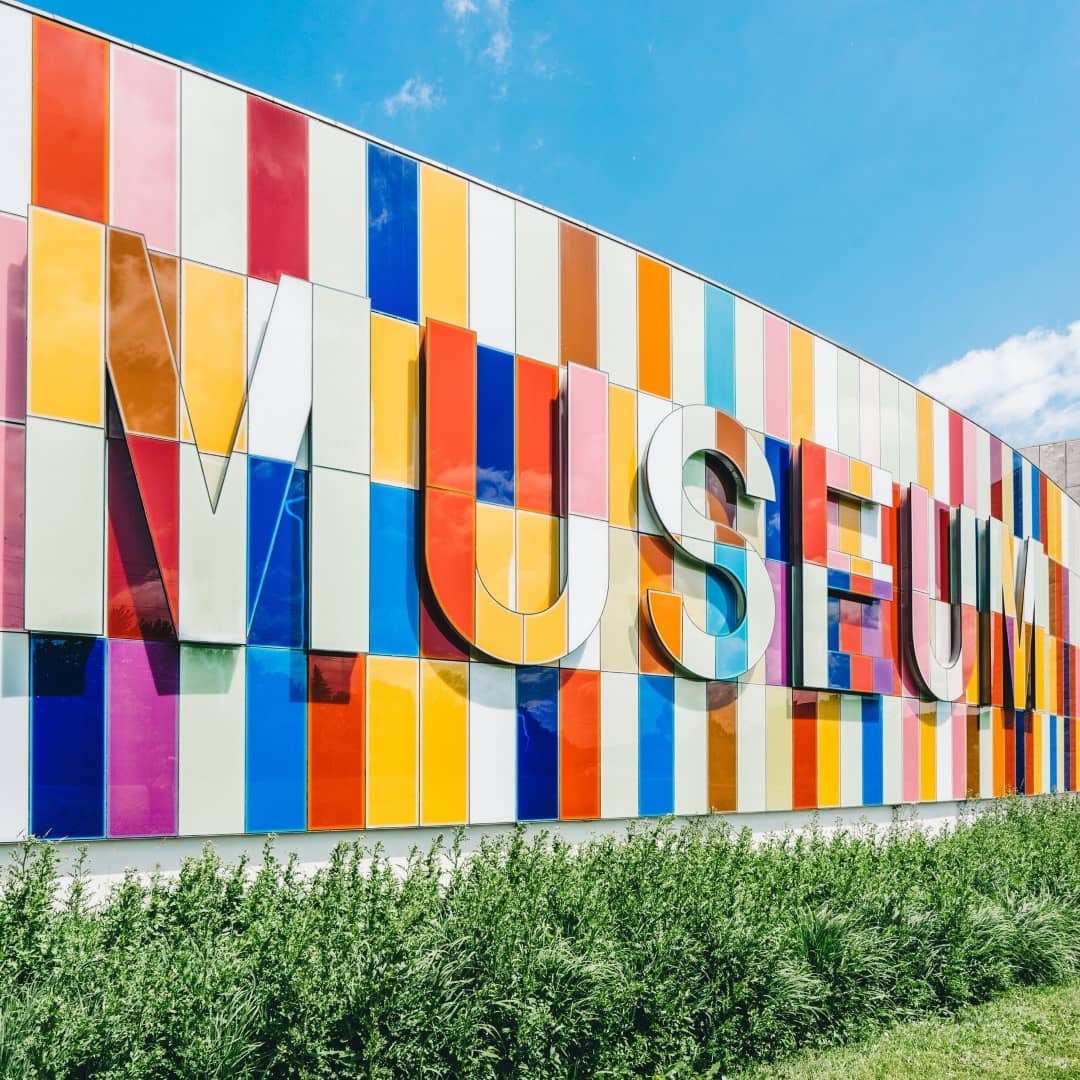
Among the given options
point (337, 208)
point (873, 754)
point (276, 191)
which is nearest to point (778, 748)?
point (873, 754)

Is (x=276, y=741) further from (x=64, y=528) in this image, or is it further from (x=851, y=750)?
(x=851, y=750)

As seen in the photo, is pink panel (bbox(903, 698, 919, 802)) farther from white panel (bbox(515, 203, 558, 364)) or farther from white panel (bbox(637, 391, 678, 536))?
white panel (bbox(515, 203, 558, 364))

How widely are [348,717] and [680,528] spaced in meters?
5.75

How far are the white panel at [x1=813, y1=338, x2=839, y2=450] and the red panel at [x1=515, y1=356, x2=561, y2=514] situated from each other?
20.3 ft

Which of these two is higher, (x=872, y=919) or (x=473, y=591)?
(x=473, y=591)

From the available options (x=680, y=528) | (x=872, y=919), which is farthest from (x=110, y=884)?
(x=680, y=528)

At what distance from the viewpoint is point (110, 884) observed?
8945mm

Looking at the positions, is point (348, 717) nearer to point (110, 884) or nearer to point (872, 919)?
point (110, 884)

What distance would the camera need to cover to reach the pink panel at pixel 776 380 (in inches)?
635

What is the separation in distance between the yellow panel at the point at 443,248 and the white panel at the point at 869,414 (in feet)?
30.0

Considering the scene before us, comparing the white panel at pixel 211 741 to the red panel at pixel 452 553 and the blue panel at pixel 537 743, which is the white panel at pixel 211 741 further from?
the blue panel at pixel 537 743

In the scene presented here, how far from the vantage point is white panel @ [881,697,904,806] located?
703 inches

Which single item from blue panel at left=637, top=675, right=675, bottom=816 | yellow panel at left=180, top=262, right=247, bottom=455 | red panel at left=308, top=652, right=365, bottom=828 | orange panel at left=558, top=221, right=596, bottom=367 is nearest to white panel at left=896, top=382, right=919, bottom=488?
blue panel at left=637, top=675, right=675, bottom=816

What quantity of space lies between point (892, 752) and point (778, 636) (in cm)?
426
